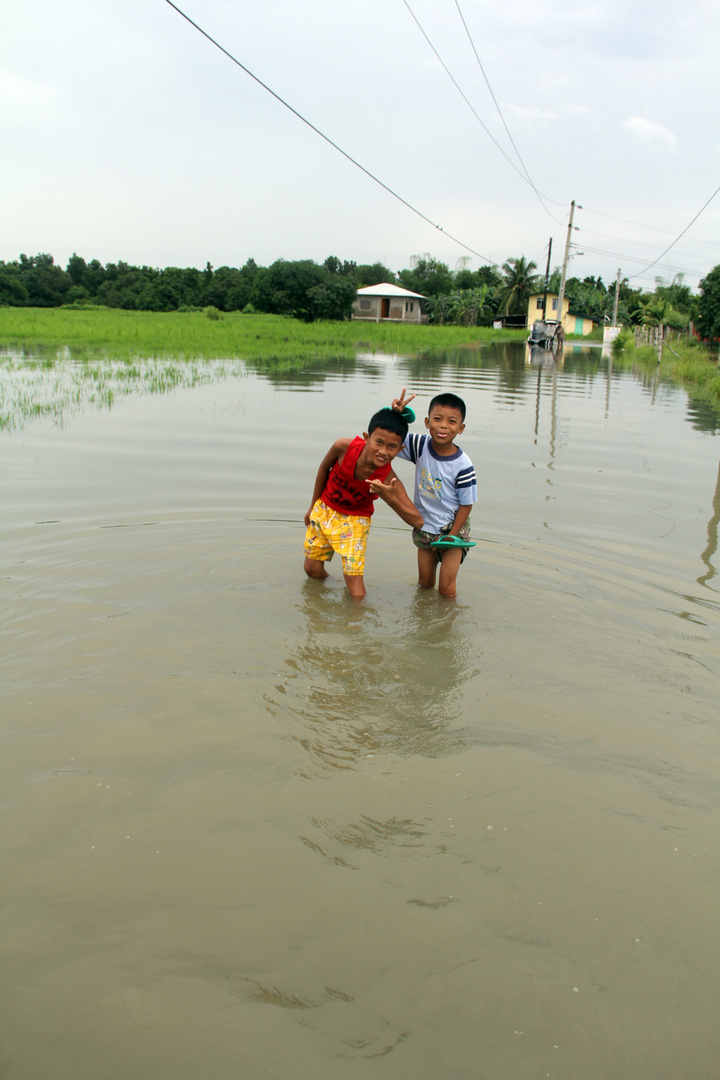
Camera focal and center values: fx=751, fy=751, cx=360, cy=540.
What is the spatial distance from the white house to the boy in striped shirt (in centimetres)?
5239

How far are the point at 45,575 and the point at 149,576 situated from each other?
569 mm

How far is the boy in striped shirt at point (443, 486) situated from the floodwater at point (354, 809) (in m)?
0.29

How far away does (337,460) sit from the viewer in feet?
13.0

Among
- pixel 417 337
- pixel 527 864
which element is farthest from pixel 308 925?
pixel 417 337

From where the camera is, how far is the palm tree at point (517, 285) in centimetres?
5088

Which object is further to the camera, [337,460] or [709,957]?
[337,460]

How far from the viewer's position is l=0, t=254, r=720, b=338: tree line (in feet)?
147

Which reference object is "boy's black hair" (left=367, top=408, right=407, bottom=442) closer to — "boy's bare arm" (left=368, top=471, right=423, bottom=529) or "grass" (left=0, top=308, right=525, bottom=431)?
"boy's bare arm" (left=368, top=471, right=423, bottom=529)

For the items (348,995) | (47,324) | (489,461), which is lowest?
(348,995)

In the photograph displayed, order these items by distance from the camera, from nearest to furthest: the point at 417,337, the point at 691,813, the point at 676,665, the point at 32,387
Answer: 1. the point at 691,813
2. the point at 676,665
3. the point at 32,387
4. the point at 417,337

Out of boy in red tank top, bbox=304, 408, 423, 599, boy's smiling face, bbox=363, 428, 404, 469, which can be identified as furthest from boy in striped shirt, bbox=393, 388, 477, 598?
boy's smiling face, bbox=363, 428, 404, 469

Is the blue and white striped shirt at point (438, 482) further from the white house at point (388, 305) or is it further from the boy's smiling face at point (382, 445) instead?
the white house at point (388, 305)

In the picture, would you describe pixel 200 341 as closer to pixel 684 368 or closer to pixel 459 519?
pixel 684 368

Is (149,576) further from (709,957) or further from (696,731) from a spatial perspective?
(709,957)
